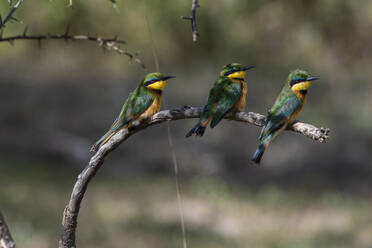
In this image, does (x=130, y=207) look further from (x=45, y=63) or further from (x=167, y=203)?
(x=45, y=63)

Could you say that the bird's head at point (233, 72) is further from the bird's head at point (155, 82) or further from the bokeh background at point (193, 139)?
the bokeh background at point (193, 139)

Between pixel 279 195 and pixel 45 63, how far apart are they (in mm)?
3809

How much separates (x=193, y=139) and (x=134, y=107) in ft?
16.6

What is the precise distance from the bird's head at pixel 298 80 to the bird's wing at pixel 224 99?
0.18m

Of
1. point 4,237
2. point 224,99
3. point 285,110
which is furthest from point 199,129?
point 4,237

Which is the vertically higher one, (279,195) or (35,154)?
(35,154)

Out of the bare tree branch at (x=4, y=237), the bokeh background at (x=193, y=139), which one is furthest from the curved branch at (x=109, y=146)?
the bokeh background at (x=193, y=139)

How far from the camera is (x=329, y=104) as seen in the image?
7.31 metres

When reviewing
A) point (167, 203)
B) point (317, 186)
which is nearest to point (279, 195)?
point (317, 186)

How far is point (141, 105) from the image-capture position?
1.90 metres

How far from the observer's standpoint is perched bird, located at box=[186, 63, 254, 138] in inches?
70.1

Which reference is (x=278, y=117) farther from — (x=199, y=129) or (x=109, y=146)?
(x=109, y=146)

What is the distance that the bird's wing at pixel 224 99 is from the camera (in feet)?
5.93

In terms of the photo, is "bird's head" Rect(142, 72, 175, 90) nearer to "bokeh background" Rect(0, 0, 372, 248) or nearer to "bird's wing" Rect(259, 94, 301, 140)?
"bird's wing" Rect(259, 94, 301, 140)
